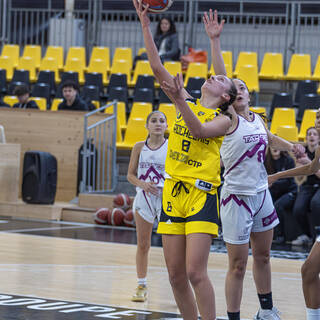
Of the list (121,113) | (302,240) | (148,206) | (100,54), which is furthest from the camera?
(100,54)

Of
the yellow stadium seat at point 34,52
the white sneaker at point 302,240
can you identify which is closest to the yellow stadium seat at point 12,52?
the yellow stadium seat at point 34,52

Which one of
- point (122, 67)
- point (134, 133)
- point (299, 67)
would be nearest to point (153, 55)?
point (134, 133)

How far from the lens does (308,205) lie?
1080cm

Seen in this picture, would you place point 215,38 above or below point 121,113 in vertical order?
above

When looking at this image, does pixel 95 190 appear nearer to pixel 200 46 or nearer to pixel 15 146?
pixel 15 146

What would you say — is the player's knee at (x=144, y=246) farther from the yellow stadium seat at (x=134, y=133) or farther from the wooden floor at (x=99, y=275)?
the yellow stadium seat at (x=134, y=133)

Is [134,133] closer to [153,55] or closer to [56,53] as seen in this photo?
[56,53]

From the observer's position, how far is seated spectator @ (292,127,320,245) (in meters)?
10.5

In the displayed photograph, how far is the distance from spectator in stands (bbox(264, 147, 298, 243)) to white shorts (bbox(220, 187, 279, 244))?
5417 mm

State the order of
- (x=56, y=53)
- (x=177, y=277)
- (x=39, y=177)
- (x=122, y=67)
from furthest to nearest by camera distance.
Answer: (x=56, y=53) < (x=122, y=67) < (x=39, y=177) < (x=177, y=277)

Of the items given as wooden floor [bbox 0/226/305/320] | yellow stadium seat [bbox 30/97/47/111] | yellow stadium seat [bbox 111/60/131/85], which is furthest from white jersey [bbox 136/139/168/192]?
yellow stadium seat [bbox 111/60/131/85]

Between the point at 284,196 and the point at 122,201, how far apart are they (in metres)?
2.53

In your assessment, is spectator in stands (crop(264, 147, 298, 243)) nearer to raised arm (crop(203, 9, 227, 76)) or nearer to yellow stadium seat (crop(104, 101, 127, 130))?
yellow stadium seat (crop(104, 101, 127, 130))

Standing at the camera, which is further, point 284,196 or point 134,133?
point 134,133
